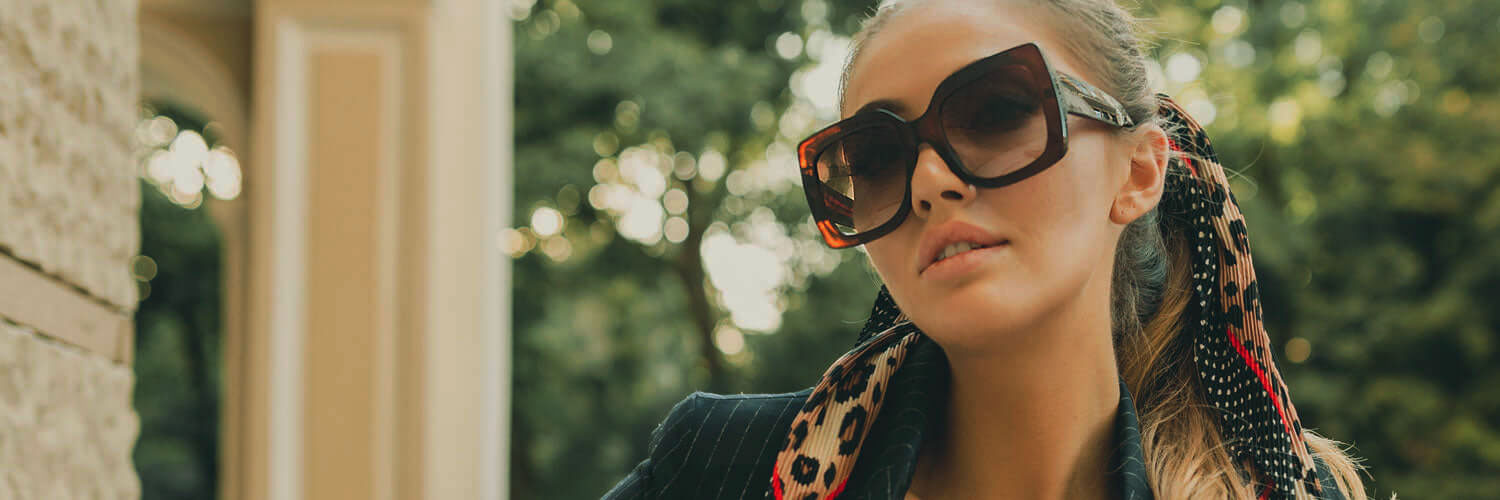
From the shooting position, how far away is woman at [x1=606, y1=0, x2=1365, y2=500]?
0.94m

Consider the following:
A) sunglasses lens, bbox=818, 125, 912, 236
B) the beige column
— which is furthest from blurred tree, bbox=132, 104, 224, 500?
sunglasses lens, bbox=818, 125, 912, 236

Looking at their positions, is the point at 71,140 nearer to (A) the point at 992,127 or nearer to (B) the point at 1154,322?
(A) the point at 992,127

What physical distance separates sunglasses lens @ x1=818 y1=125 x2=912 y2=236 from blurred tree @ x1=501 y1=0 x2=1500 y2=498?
8.07m

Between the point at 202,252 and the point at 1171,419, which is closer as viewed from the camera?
the point at 1171,419

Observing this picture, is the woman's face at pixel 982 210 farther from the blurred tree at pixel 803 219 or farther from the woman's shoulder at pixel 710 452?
the blurred tree at pixel 803 219

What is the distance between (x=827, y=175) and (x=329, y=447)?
3.23 meters

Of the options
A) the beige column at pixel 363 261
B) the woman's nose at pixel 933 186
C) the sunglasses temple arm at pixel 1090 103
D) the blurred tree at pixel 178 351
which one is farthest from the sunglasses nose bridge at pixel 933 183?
the blurred tree at pixel 178 351

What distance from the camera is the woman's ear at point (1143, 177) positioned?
1.05 metres

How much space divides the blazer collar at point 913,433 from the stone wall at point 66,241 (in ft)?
1.84

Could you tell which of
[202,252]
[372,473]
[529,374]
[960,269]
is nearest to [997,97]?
[960,269]

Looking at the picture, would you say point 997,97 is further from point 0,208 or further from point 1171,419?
point 0,208

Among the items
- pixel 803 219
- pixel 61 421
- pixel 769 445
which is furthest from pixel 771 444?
pixel 803 219

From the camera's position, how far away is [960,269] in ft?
3.01

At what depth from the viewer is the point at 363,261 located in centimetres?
395
